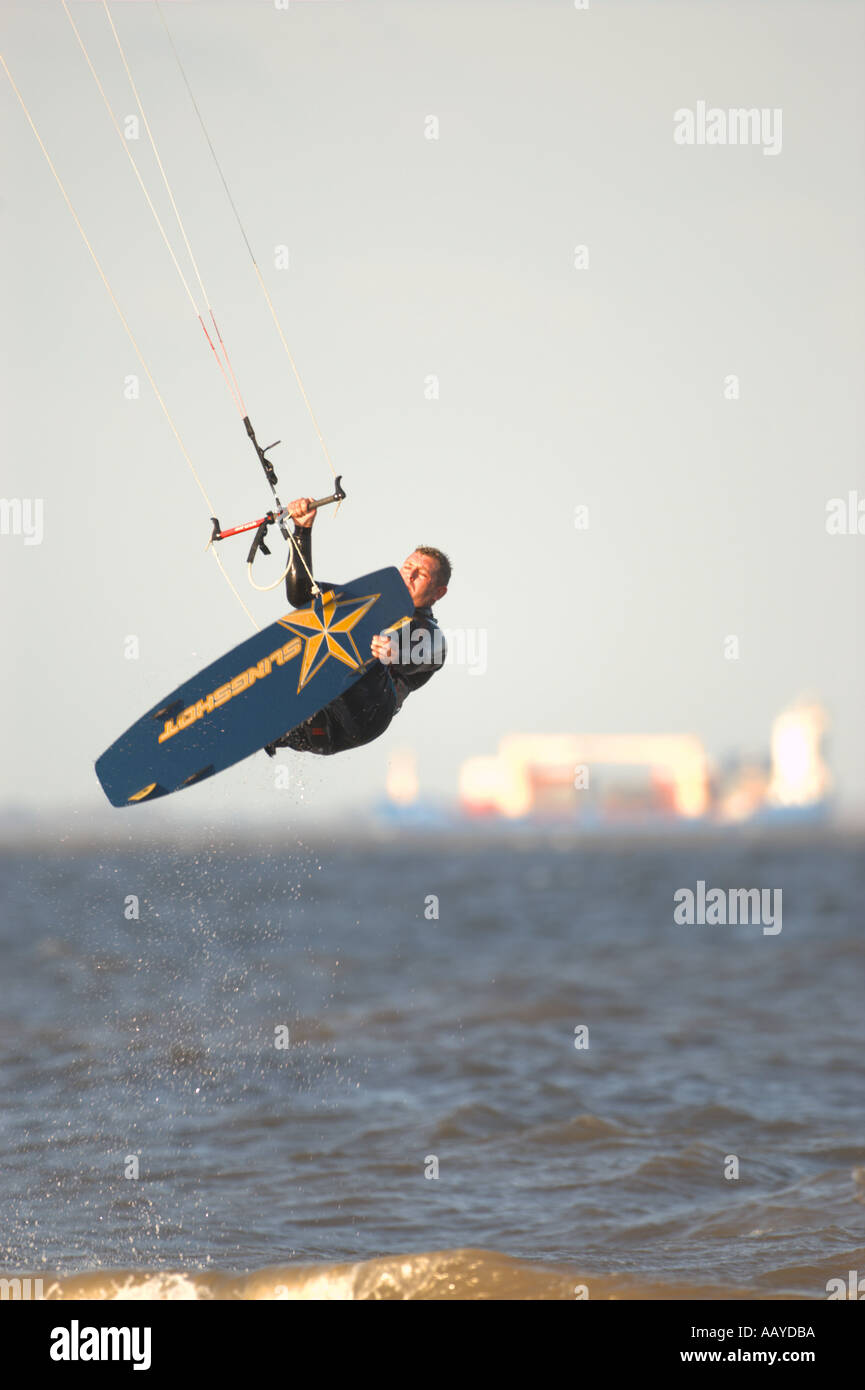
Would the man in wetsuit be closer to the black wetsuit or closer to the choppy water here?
the black wetsuit

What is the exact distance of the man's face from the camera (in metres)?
7.80

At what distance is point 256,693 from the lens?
25.7 ft

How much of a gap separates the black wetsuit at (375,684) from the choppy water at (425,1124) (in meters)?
1.93

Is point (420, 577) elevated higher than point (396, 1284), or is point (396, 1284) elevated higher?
point (420, 577)

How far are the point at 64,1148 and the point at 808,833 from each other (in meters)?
174

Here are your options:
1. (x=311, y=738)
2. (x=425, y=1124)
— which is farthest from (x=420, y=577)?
(x=425, y=1124)

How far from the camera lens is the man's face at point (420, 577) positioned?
780 cm

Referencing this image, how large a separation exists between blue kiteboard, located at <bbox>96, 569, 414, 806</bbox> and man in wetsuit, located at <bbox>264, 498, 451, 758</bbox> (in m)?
0.08

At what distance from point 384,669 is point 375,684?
Answer: 0.09 metres

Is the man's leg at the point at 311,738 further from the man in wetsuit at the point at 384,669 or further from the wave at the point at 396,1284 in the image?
the wave at the point at 396,1284
